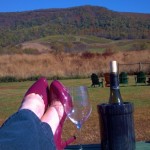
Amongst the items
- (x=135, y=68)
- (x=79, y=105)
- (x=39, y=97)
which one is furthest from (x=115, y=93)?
(x=135, y=68)

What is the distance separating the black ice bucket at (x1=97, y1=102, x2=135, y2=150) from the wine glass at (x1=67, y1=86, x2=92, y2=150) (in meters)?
0.14

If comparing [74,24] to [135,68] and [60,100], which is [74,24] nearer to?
[135,68]

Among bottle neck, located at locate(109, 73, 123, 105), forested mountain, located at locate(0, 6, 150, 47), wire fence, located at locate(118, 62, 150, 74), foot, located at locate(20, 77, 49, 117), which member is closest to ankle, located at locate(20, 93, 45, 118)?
foot, located at locate(20, 77, 49, 117)

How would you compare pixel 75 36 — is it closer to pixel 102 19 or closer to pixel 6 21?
pixel 102 19

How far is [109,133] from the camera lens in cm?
250

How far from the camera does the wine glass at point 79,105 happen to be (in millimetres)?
2641

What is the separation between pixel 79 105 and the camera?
266cm

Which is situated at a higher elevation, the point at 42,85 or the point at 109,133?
the point at 42,85

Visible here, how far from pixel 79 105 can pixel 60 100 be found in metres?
0.31

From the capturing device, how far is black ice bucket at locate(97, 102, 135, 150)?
8.09 feet

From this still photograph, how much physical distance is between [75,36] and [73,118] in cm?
10701

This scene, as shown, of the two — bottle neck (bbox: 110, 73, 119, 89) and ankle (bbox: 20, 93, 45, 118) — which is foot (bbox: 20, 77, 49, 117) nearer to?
ankle (bbox: 20, 93, 45, 118)

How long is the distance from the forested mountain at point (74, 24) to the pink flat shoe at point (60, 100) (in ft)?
319

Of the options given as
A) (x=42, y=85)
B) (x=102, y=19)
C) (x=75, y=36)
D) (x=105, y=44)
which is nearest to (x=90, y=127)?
(x=42, y=85)
